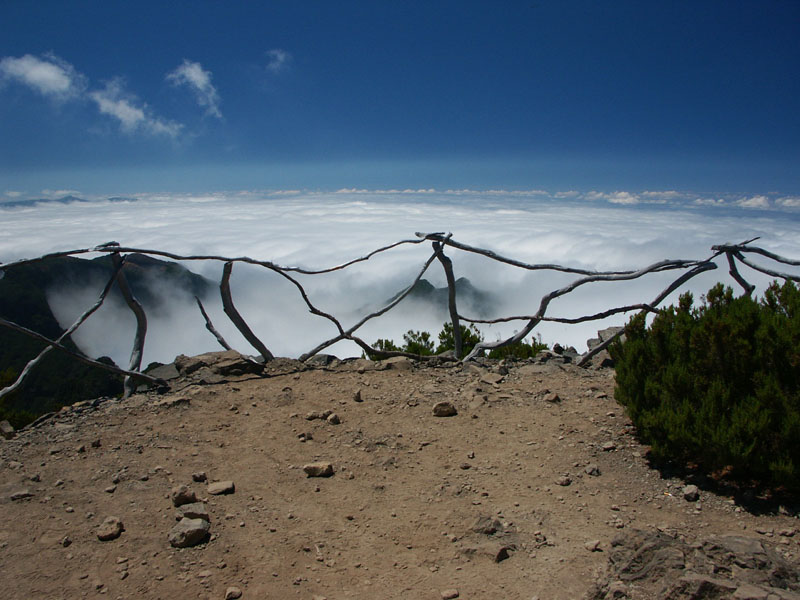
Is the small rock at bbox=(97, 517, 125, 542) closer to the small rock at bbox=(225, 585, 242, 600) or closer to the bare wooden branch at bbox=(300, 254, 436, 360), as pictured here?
the small rock at bbox=(225, 585, 242, 600)

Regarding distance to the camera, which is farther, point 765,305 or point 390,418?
point 390,418

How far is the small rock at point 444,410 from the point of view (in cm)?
481

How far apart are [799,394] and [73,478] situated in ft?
16.2

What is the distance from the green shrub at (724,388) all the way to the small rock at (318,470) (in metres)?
2.35

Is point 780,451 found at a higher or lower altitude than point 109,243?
lower

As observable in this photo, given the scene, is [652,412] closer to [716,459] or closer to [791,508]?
[716,459]

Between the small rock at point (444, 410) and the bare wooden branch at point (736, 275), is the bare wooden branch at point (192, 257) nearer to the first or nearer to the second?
the small rock at point (444, 410)

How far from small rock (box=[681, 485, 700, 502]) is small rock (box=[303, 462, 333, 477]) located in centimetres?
242

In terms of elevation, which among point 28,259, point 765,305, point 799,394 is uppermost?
Answer: point 28,259

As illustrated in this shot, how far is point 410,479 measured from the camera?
3.78 meters

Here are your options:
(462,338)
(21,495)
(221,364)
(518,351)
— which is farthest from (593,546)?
(462,338)

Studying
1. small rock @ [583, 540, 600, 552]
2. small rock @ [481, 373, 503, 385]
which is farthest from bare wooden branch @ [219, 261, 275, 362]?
small rock @ [583, 540, 600, 552]

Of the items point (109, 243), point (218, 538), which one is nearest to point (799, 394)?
point (218, 538)

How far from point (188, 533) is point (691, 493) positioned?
3129 millimetres
